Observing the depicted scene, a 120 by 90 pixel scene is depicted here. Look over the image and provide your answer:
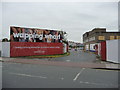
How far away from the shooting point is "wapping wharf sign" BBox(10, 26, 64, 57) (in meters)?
21.5

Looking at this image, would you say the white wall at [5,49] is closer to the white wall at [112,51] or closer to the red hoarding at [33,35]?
the red hoarding at [33,35]

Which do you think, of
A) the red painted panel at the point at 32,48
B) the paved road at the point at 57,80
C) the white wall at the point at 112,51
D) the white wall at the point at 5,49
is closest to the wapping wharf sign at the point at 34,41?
the red painted panel at the point at 32,48

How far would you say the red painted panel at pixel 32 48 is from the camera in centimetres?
2100

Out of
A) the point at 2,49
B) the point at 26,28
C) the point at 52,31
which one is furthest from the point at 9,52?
the point at 52,31

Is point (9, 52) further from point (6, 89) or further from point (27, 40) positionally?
point (6, 89)

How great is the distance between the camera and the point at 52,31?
1011 inches

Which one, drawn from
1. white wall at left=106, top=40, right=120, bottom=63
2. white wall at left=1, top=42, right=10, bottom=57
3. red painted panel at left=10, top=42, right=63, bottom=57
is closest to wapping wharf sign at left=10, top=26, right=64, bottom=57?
red painted panel at left=10, top=42, right=63, bottom=57

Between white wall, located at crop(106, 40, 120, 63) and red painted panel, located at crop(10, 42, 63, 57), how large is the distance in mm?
11771

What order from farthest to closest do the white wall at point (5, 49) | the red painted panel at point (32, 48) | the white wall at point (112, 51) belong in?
the red painted panel at point (32, 48), the white wall at point (5, 49), the white wall at point (112, 51)

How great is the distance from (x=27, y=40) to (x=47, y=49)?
160 inches

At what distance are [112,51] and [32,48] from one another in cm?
1341

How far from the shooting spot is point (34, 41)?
2339cm

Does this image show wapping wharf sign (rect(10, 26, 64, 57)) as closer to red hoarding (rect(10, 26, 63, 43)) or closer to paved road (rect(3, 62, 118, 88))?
red hoarding (rect(10, 26, 63, 43))

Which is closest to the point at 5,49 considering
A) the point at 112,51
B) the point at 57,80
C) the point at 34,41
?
the point at 34,41
